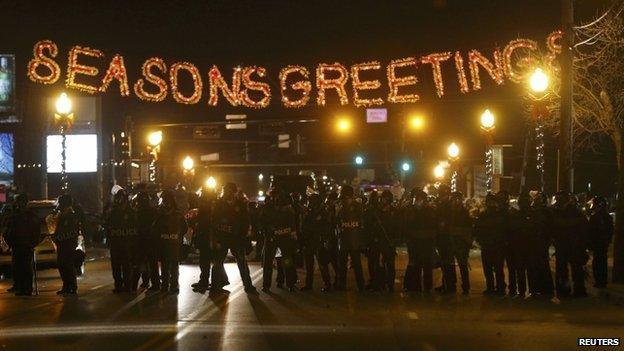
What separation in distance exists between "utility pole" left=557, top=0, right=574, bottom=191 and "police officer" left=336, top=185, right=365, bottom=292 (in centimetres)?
614

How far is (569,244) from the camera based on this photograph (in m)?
16.5

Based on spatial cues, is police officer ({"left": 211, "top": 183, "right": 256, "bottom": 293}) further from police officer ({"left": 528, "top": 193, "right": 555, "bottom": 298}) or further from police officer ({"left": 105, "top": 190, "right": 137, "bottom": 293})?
police officer ({"left": 528, "top": 193, "right": 555, "bottom": 298})

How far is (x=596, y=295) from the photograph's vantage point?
17219 mm

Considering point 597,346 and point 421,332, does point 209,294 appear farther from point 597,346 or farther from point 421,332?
point 597,346

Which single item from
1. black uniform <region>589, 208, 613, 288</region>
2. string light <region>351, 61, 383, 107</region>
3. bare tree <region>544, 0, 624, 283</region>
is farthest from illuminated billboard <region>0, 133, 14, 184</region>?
black uniform <region>589, 208, 613, 288</region>

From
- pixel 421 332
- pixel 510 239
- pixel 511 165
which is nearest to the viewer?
pixel 421 332

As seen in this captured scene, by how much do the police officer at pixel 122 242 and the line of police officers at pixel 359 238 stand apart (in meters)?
0.02

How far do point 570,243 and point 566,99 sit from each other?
5914 millimetres

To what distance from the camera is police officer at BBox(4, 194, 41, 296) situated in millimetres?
17109

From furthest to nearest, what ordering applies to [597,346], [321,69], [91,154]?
1. [91,154]
2. [321,69]
3. [597,346]

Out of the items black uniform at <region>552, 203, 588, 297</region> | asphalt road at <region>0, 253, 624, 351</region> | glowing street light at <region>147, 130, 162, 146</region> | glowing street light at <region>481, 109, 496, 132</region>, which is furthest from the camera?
glowing street light at <region>147, 130, 162, 146</region>

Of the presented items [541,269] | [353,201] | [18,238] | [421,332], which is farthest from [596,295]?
[18,238]

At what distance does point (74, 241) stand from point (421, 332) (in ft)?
24.6

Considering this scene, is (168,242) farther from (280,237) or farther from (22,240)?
(22,240)
